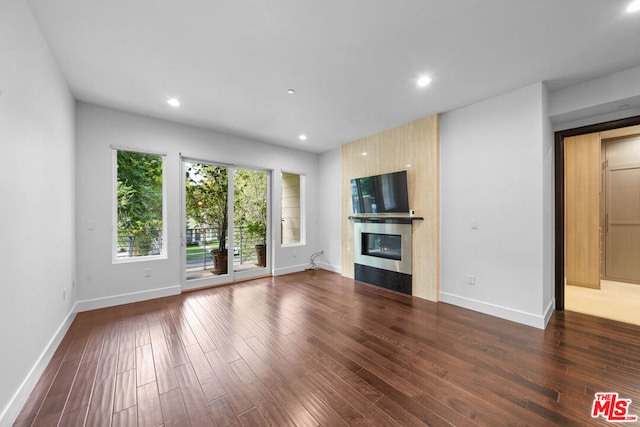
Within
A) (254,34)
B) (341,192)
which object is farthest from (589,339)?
(254,34)

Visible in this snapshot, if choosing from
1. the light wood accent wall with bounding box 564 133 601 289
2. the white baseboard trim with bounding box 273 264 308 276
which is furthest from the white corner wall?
the white baseboard trim with bounding box 273 264 308 276

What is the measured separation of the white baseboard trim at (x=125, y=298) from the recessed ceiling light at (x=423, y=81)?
15.0 feet

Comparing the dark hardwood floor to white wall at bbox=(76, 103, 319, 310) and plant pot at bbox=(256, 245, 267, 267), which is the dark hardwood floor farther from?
plant pot at bbox=(256, 245, 267, 267)

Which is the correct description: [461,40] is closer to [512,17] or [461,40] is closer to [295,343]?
[512,17]

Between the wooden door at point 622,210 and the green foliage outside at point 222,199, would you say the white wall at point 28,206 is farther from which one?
the wooden door at point 622,210

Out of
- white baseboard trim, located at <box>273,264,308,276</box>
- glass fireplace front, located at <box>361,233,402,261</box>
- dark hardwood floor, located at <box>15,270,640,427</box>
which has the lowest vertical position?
dark hardwood floor, located at <box>15,270,640,427</box>

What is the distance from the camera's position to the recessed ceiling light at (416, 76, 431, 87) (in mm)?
2717

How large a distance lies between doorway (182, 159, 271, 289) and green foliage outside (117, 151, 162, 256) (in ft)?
1.30

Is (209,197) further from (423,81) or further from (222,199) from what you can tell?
(423,81)

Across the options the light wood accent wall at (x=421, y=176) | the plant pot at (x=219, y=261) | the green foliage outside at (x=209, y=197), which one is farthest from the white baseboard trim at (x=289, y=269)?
the light wood accent wall at (x=421, y=176)

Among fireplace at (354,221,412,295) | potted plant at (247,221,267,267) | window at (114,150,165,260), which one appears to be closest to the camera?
window at (114,150,165,260)

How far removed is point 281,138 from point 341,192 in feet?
5.58

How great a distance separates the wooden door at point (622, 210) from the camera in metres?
4.29

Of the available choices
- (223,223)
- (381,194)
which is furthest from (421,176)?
(223,223)
